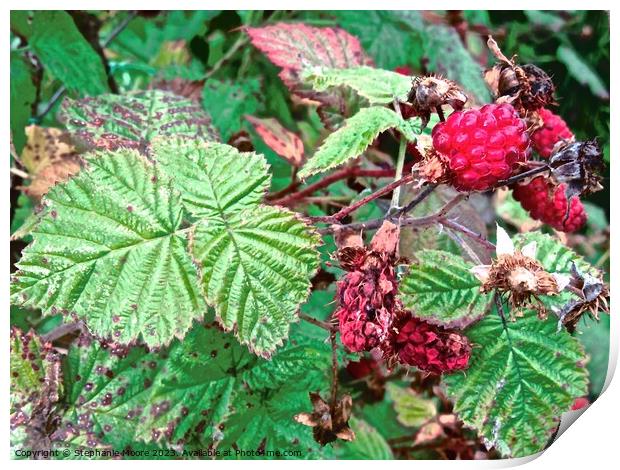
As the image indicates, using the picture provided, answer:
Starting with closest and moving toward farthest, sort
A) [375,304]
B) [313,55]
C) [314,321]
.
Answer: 1. [375,304]
2. [314,321]
3. [313,55]

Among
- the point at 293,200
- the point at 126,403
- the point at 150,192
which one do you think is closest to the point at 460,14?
the point at 293,200

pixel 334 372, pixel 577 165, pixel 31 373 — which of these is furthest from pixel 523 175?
pixel 31 373

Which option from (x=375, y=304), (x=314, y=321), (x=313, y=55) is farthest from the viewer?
(x=313, y=55)

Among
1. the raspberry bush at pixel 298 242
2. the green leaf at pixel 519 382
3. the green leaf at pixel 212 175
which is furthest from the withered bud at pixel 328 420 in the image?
the green leaf at pixel 212 175

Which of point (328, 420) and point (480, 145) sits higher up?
point (480, 145)

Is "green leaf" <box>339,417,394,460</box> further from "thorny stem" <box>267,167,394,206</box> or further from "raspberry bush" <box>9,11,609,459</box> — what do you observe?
"thorny stem" <box>267,167,394,206</box>

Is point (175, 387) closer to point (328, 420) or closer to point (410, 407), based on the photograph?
point (328, 420)

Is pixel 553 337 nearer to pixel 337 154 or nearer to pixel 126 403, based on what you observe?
pixel 337 154

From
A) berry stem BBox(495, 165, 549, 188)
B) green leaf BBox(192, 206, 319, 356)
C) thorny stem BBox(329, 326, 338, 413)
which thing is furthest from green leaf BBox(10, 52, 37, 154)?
berry stem BBox(495, 165, 549, 188)
